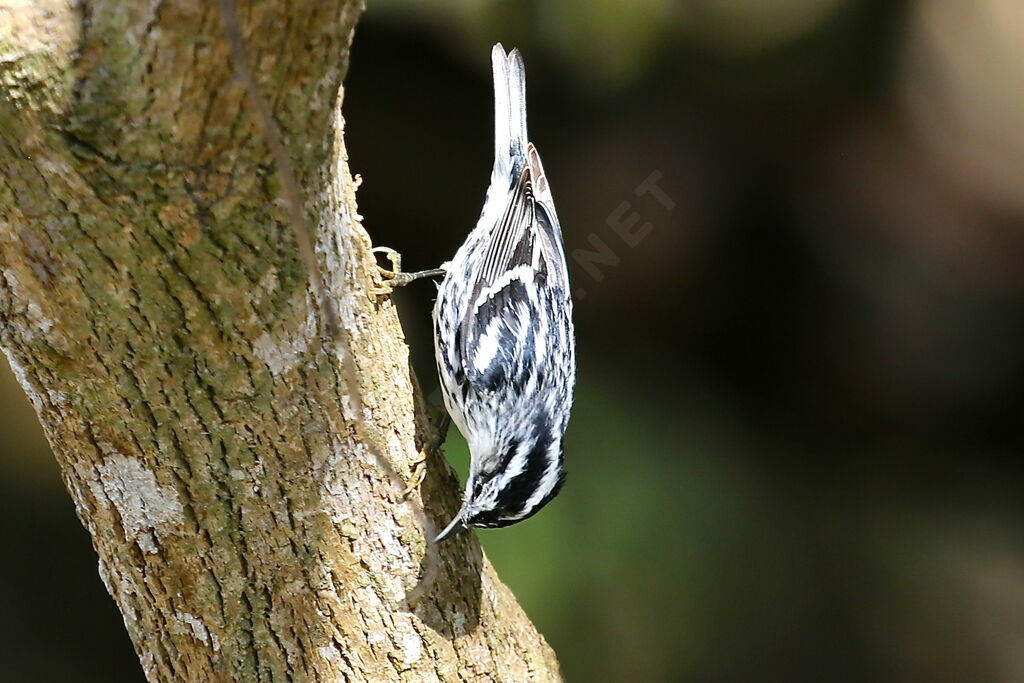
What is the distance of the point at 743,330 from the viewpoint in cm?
459

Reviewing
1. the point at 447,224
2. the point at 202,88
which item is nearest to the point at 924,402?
the point at 447,224

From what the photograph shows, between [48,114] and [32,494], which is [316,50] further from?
[32,494]

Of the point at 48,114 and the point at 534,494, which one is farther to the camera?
the point at 534,494

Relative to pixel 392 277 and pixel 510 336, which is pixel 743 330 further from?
pixel 392 277

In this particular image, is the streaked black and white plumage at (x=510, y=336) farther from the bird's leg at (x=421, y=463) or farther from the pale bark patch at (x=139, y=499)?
the pale bark patch at (x=139, y=499)

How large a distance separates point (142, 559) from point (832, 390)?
3.70 m

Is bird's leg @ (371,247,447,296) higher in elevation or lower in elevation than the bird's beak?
higher

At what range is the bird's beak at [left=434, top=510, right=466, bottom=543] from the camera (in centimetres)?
215

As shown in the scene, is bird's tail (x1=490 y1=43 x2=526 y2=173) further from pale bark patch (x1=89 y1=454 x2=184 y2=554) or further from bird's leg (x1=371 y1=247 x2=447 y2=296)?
pale bark patch (x1=89 y1=454 x2=184 y2=554)

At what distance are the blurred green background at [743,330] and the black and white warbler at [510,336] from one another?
3.17ft

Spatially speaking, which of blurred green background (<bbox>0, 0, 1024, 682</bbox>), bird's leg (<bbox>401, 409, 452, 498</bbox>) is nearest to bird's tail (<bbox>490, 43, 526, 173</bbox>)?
blurred green background (<bbox>0, 0, 1024, 682</bbox>)

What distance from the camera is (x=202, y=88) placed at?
1286 mm

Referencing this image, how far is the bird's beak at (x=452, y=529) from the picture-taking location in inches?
84.5

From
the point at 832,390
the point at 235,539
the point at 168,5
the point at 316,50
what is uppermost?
the point at 168,5
